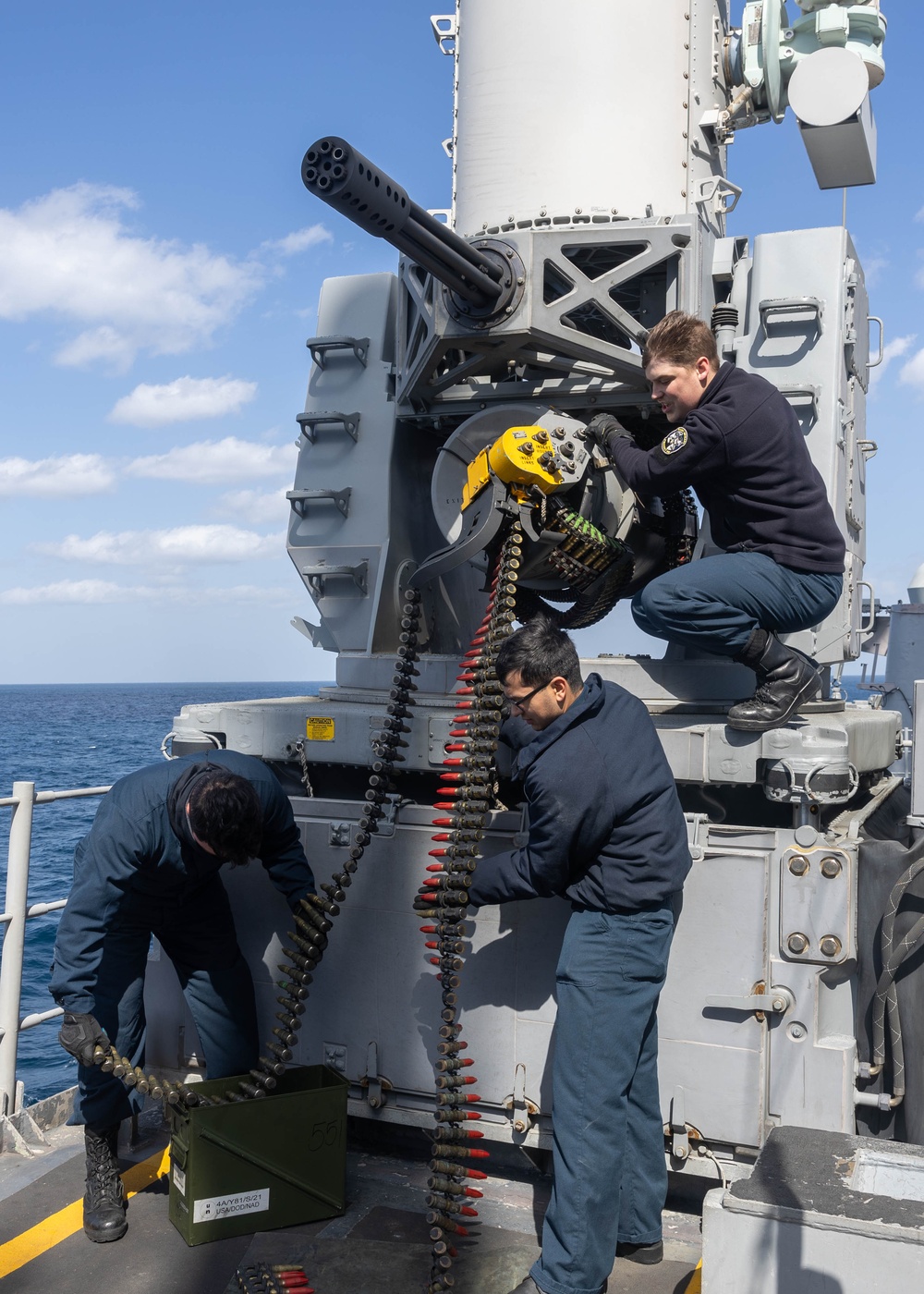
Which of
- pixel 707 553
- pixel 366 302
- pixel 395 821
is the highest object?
pixel 366 302

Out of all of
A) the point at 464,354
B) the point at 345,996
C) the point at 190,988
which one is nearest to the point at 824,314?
the point at 464,354

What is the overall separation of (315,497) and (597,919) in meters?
2.73

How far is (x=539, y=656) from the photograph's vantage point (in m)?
3.73

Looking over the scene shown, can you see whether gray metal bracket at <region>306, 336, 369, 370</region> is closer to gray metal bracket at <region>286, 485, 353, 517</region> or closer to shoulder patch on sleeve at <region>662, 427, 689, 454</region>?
gray metal bracket at <region>286, 485, 353, 517</region>

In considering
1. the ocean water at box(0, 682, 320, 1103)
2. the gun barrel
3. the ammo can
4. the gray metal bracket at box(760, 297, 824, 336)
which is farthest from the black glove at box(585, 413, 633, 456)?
the ocean water at box(0, 682, 320, 1103)

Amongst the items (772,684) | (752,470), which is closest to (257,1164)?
(772,684)

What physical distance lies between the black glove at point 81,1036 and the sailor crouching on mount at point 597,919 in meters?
1.34

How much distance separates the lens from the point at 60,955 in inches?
157

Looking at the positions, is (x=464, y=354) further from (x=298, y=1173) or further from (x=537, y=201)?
(x=298, y=1173)

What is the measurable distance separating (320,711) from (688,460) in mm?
1890

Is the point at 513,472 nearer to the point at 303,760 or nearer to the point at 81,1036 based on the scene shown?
the point at 303,760

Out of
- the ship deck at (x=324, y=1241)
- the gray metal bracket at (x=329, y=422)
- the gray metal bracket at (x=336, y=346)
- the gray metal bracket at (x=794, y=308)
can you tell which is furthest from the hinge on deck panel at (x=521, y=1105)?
the gray metal bracket at (x=336, y=346)

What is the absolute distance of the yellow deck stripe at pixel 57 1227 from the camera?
3.86 metres

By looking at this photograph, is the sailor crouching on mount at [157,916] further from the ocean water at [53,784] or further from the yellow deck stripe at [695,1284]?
the ocean water at [53,784]
